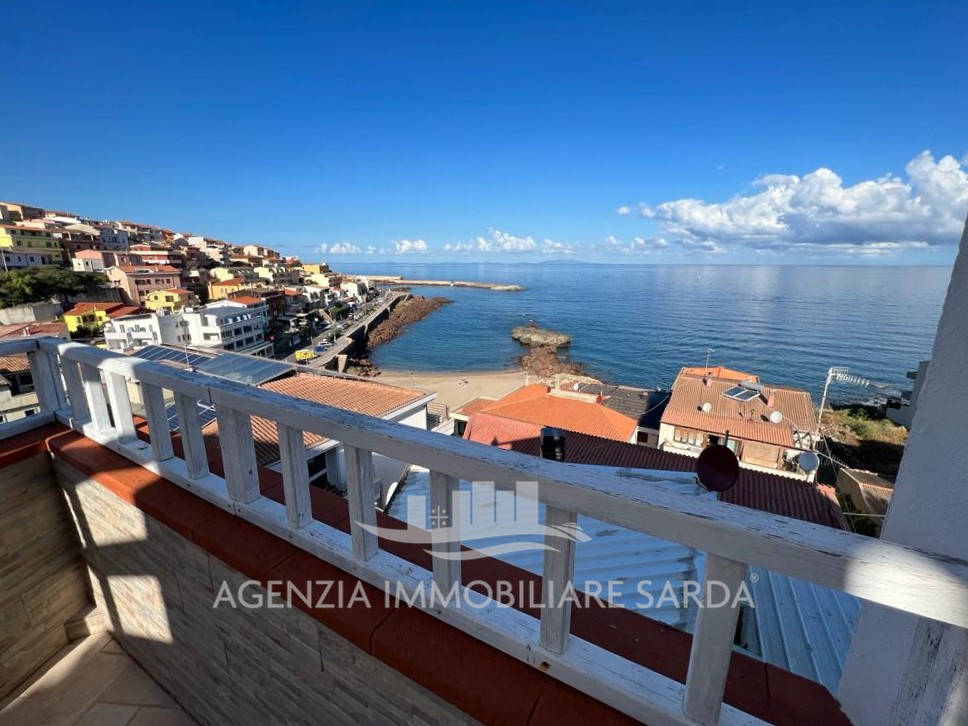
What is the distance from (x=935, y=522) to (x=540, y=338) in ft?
177

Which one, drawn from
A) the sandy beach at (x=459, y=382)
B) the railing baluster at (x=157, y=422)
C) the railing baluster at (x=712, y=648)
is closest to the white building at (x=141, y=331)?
the sandy beach at (x=459, y=382)

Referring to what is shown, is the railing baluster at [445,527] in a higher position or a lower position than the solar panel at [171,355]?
higher

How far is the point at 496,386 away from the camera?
1366 inches

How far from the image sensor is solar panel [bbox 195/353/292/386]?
471 inches

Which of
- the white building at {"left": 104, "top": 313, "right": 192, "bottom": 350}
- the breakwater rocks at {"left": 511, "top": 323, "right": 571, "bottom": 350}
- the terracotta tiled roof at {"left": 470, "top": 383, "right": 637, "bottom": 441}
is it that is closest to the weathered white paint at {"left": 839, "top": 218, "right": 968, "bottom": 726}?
the terracotta tiled roof at {"left": 470, "top": 383, "right": 637, "bottom": 441}

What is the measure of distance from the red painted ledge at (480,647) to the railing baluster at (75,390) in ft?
5.53

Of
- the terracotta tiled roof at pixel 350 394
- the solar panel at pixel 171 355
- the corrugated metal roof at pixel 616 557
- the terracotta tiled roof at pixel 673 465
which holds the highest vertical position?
the corrugated metal roof at pixel 616 557

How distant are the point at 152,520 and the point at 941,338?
127 inches

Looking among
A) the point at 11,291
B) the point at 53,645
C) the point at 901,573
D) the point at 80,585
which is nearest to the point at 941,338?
the point at 901,573

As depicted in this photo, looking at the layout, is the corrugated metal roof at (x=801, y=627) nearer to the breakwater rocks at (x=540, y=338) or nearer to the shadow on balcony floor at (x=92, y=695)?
the shadow on balcony floor at (x=92, y=695)

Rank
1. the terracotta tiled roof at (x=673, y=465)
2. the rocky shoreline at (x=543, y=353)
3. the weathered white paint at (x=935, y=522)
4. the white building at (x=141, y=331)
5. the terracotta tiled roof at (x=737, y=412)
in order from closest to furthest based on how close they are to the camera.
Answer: the weathered white paint at (x=935, y=522) → the terracotta tiled roof at (x=673, y=465) → the terracotta tiled roof at (x=737, y=412) → the white building at (x=141, y=331) → the rocky shoreline at (x=543, y=353)

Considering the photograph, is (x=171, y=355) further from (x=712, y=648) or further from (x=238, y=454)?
(x=712, y=648)

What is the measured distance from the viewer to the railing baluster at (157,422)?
228cm

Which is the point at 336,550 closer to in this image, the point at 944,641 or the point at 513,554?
the point at 513,554
